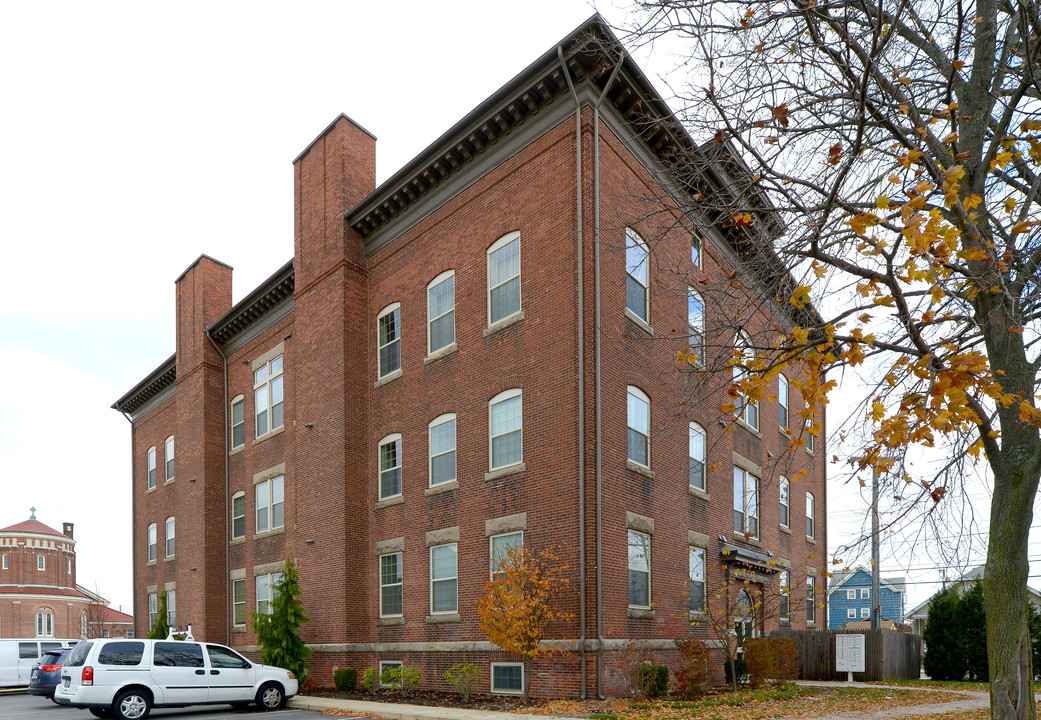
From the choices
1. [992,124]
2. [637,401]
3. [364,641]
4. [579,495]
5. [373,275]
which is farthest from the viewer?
[373,275]

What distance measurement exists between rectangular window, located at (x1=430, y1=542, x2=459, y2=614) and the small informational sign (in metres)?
13.8

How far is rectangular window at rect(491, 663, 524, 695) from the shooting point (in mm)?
20125

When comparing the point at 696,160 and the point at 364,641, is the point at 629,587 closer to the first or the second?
the point at 364,641

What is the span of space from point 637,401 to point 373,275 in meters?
10.0

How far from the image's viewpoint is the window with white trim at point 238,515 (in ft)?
112

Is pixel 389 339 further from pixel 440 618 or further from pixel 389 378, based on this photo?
pixel 440 618

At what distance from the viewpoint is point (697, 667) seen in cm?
2042

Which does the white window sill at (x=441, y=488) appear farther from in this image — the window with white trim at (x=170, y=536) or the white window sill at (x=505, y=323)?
the window with white trim at (x=170, y=536)

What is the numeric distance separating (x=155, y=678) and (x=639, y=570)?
11.3m

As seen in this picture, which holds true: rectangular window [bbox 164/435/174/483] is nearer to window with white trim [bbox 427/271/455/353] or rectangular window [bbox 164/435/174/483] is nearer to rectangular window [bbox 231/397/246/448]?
rectangular window [bbox 231/397/246/448]

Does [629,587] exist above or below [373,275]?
below

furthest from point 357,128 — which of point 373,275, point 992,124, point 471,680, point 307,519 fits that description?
point 992,124

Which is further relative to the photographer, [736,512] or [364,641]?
[736,512]

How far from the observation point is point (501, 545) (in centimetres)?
2130
